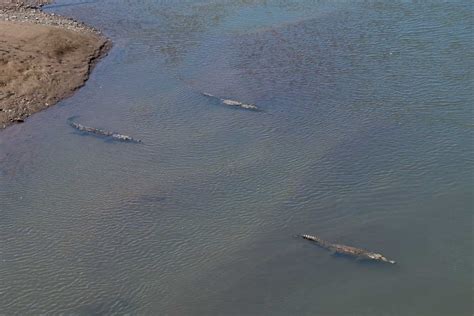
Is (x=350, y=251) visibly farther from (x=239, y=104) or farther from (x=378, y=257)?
(x=239, y=104)

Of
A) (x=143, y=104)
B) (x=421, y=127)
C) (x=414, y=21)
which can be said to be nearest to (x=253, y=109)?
(x=143, y=104)

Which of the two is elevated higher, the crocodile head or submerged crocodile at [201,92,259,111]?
submerged crocodile at [201,92,259,111]

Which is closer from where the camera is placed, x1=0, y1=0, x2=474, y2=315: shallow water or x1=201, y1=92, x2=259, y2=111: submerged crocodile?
x1=0, y1=0, x2=474, y2=315: shallow water

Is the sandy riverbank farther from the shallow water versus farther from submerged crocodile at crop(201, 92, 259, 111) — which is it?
submerged crocodile at crop(201, 92, 259, 111)

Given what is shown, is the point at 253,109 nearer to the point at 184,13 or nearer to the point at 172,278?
the point at 172,278

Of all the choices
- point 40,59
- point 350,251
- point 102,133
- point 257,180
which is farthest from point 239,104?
point 40,59

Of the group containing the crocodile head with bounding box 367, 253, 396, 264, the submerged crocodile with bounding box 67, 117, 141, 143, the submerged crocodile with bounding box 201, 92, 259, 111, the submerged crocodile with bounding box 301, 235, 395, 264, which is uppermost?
the submerged crocodile with bounding box 201, 92, 259, 111

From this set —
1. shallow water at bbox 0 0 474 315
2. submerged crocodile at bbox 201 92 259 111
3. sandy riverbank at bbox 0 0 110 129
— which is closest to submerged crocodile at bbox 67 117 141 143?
shallow water at bbox 0 0 474 315
